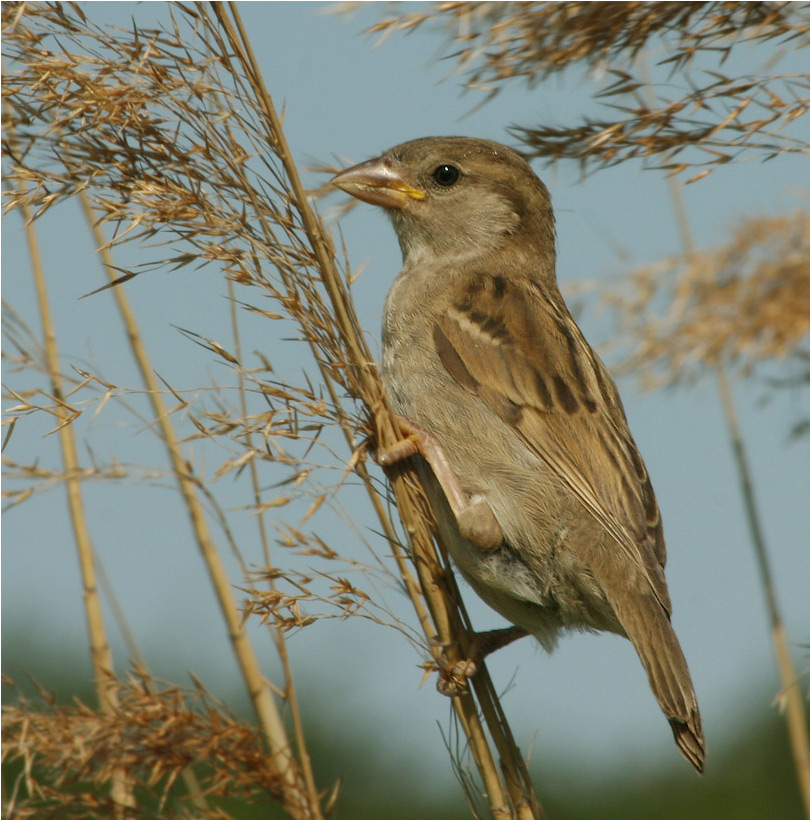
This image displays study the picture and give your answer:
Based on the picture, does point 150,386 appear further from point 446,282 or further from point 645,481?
point 645,481

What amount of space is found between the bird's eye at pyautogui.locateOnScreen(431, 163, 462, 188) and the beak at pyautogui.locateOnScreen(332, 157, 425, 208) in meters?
0.08

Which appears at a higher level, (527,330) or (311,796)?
(527,330)

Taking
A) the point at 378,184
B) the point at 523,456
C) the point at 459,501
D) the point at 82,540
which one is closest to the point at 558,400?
the point at 523,456

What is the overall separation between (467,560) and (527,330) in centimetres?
72

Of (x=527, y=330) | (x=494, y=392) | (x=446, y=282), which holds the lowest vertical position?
(x=494, y=392)

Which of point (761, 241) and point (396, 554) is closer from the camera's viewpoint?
point (396, 554)

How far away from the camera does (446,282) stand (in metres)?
3.30

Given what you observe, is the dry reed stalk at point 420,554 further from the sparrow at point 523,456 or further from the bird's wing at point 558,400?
the bird's wing at point 558,400

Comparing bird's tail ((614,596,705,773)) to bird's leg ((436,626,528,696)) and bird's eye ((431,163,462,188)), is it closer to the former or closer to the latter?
bird's leg ((436,626,528,696))

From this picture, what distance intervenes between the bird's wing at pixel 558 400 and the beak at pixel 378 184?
43 cm

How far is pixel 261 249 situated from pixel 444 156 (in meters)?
1.43

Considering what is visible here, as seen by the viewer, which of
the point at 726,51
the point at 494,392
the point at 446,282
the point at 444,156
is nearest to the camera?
the point at 726,51

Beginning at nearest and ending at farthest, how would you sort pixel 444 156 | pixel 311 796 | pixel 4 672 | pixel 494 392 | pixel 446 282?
pixel 311 796
pixel 4 672
pixel 494 392
pixel 446 282
pixel 444 156

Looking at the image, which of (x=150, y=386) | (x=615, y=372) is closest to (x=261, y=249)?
(x=150, y=386)
